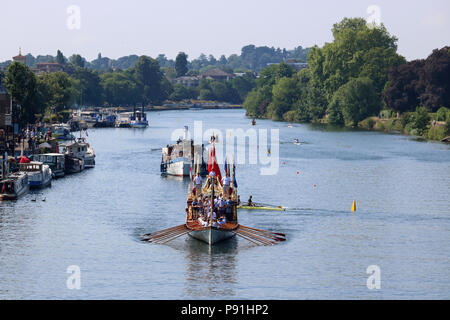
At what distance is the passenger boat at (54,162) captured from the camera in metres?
110

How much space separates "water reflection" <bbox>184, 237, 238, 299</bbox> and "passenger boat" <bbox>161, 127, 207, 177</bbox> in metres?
42.9

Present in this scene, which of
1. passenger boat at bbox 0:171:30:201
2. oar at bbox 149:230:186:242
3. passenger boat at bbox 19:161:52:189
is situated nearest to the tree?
passenger boat at bbox 19:161:52:189

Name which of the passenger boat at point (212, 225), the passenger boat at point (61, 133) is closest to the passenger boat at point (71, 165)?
the passenger boat at point (212, 225)

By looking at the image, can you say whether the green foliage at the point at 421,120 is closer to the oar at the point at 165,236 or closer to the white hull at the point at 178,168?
the white hull at the point at 178,168

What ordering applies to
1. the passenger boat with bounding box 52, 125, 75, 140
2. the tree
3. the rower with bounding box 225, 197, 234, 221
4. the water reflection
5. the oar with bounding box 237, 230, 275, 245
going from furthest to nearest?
the passenger boat with bounding box 52, 125, 75, 140 < the tree < the rower with bounding box 225, 197, 234, 221 < the oar with bounding box 237, 230, 275, 245 < the water reflection

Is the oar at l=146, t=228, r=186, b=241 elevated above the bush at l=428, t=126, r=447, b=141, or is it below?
below

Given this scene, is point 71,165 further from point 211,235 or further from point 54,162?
point 211,235

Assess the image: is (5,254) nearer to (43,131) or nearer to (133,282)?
(133,282)

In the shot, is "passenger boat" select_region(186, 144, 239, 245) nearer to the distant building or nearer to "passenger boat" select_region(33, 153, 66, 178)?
"passenger boat" select_region(33, 153, 66, 178)

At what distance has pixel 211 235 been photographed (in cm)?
6556

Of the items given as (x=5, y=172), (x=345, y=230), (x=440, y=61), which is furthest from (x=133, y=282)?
(x=440, y=61)

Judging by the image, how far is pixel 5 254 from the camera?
64062 millimetres

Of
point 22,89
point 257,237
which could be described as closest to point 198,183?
point 257,237

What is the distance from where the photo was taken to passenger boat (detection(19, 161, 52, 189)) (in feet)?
319
